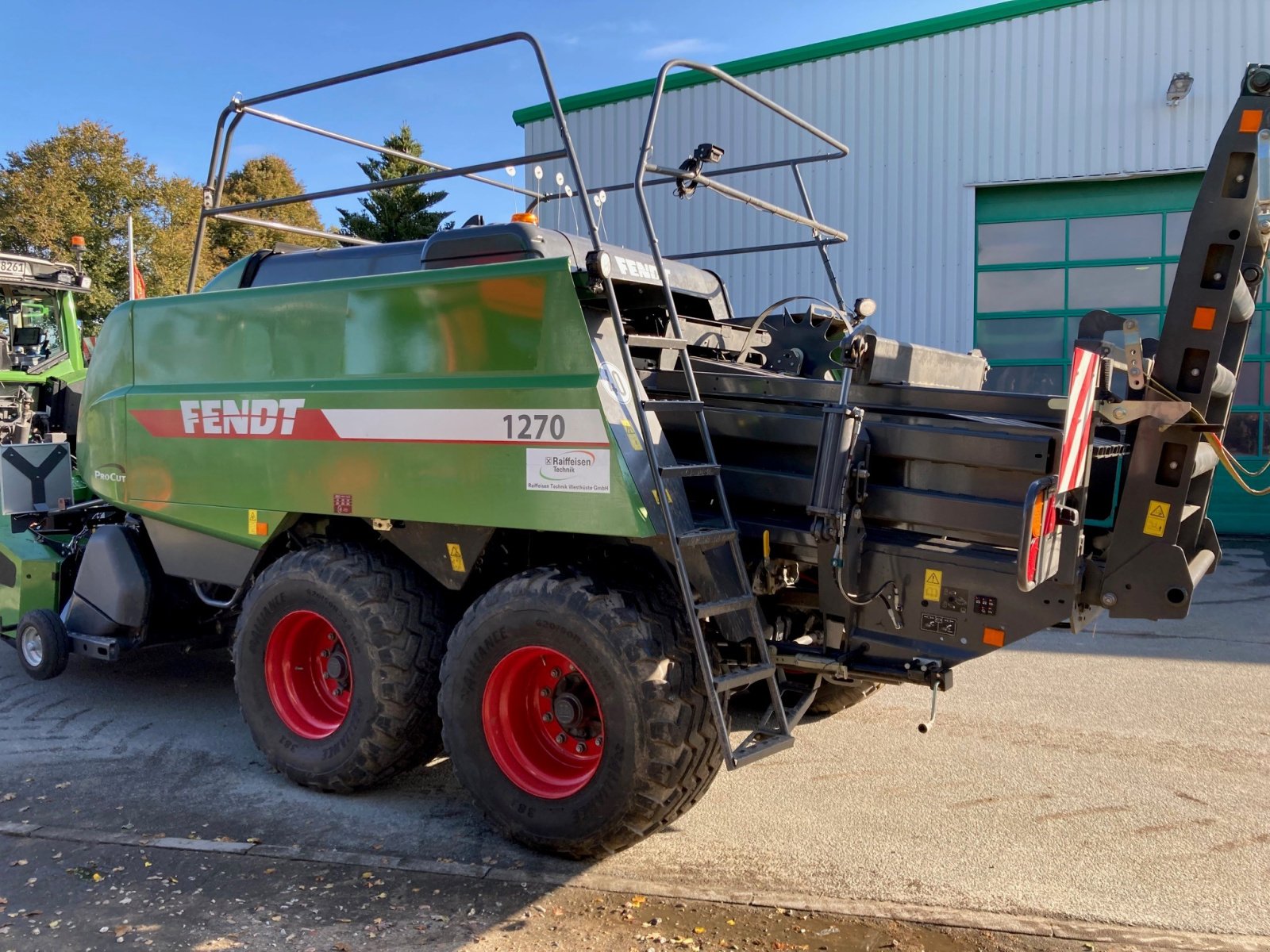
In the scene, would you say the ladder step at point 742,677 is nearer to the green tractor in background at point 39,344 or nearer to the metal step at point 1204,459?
the metal step at point 1204,459

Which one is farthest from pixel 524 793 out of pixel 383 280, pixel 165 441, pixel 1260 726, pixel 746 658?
pixel 1260 726

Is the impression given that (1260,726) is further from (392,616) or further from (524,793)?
(392,616)

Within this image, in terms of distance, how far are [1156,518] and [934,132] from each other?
408 inches

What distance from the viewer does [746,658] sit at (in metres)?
3.90

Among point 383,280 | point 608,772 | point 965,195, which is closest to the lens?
point 608,772

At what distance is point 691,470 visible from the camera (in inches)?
145

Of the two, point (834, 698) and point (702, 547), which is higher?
point (702, 547)

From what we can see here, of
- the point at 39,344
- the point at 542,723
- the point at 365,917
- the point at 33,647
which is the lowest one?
the point at 365,917

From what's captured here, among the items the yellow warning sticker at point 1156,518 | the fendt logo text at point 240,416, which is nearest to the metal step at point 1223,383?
the yellow warning sticker at point 1156,518

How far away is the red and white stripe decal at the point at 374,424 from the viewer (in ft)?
12.2

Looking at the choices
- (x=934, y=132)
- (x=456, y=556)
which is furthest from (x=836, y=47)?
(x=456, y=556)

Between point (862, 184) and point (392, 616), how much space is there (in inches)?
407

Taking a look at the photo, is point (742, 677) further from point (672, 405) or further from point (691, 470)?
point (672, 405)

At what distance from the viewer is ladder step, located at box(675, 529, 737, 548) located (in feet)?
11.6
